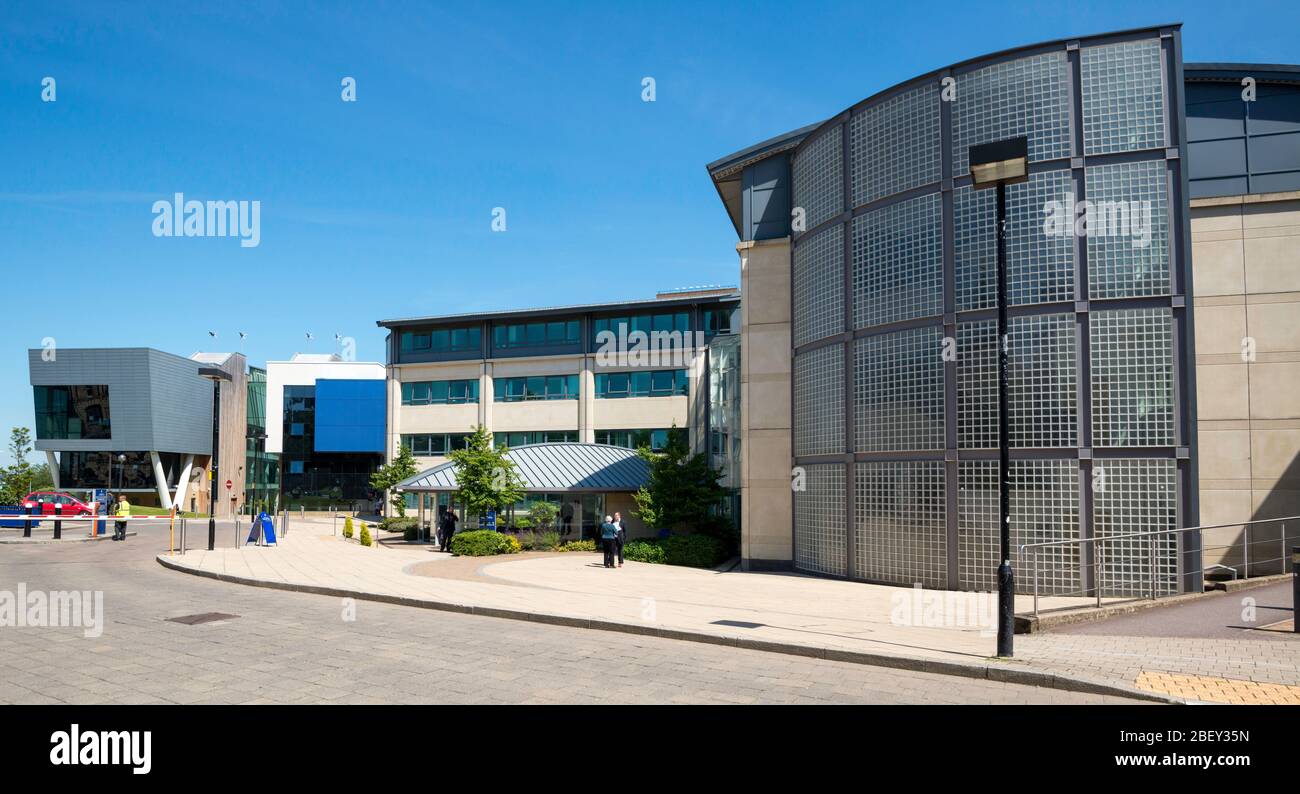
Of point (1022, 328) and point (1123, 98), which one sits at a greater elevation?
point (1123, 98)

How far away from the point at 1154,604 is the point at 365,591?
52.4 ft

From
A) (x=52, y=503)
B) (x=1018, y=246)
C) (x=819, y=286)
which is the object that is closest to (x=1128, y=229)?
(x=1018, y=246)

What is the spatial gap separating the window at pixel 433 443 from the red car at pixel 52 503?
64.8 ft

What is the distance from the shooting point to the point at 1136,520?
1870 centimetres

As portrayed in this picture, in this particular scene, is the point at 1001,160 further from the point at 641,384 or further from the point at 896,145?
the point at 641,384

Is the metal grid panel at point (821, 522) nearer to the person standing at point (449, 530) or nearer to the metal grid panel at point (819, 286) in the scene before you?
the metal grid panel at point (819, 286)

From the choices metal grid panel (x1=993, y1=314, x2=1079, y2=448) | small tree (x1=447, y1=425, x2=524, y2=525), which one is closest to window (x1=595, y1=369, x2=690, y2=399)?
small tree (x1=447, y1=425, x2=524, y2=525)

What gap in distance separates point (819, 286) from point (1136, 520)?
10098 mm

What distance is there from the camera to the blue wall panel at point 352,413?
6831 cm

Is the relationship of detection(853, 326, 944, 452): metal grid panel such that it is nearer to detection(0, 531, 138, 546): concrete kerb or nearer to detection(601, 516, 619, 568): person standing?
detection(601, 516, 619, 568): person standing

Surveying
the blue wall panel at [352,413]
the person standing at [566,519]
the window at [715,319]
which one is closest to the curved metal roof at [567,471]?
the person standing at [566,519]

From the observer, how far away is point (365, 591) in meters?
18.8
